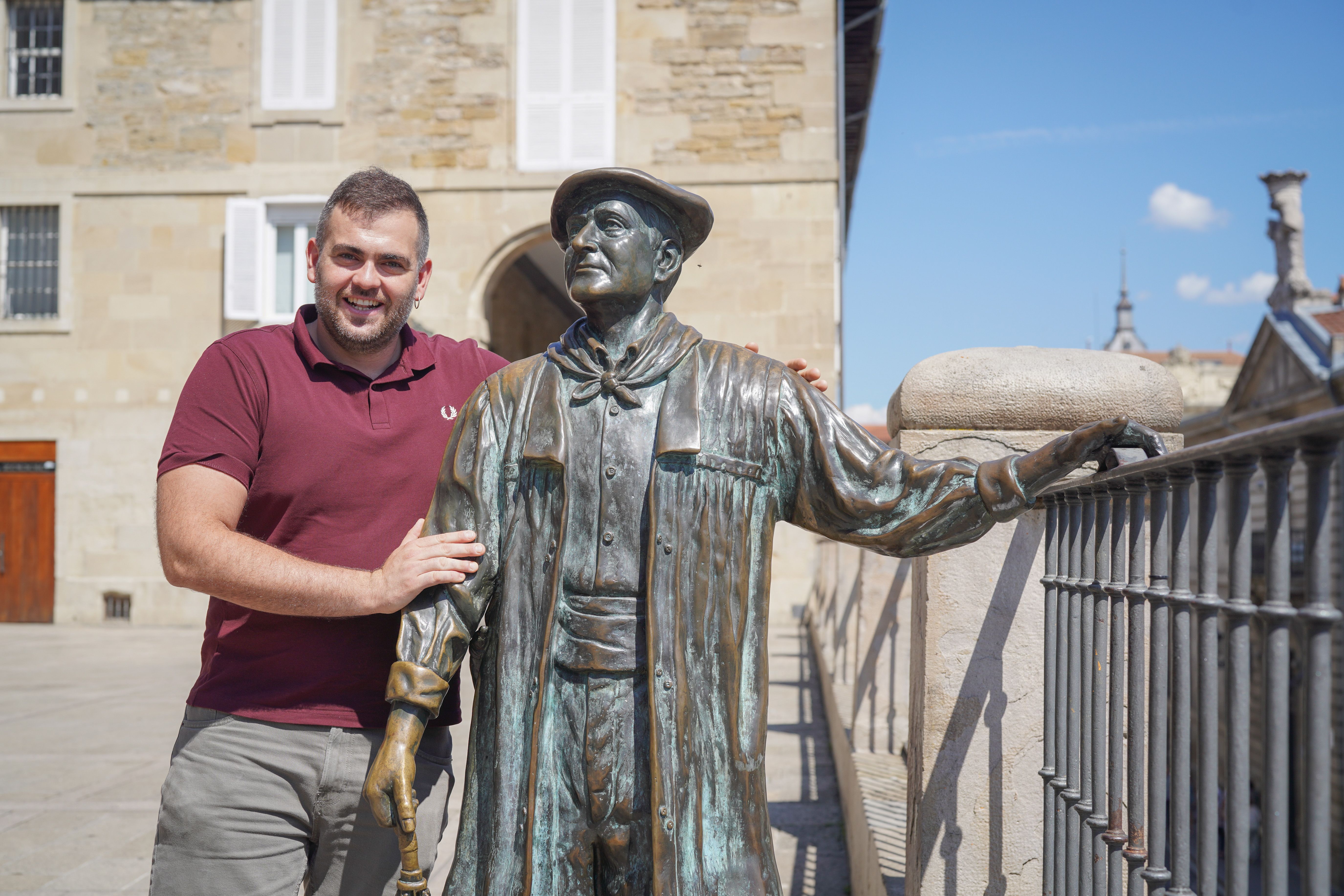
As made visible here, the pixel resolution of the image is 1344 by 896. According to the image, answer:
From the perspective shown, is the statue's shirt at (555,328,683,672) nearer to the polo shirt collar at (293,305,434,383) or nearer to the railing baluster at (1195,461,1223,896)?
the polo shirt collar at (293,305,434,383)

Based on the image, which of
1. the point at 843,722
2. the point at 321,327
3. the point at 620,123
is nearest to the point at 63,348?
the point at 620,123

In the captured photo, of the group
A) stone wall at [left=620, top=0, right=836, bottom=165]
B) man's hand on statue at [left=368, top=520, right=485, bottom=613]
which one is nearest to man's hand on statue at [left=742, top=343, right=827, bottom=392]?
man's hand on statue at [left=368, top=520, right=485, bottom=613]

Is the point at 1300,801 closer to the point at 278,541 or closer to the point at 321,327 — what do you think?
the point at 278,541

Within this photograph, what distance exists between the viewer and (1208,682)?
150 cm

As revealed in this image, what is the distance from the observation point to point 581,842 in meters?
1.92

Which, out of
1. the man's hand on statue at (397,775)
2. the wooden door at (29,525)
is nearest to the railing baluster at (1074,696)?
the man's hand on statue at (397,775)

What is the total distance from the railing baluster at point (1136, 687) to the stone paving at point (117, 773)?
8.33ft

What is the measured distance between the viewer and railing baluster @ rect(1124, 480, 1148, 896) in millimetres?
1748

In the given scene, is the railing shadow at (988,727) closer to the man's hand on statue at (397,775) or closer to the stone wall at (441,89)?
the man's hand on statue at (397,775)

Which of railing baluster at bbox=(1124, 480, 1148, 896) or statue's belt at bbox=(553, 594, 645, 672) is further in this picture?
statue's belt at bbox=(553, 594, 645, 672)

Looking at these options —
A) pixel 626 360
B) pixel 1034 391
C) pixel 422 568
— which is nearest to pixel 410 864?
pixel 422 568

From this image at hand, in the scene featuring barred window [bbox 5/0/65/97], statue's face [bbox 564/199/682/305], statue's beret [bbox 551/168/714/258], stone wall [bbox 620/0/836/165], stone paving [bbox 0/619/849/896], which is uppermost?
barred window [bbox 5/0/65/97]

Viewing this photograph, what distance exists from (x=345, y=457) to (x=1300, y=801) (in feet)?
5.94

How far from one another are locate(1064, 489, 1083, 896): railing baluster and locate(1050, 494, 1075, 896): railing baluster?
0.7 inches
